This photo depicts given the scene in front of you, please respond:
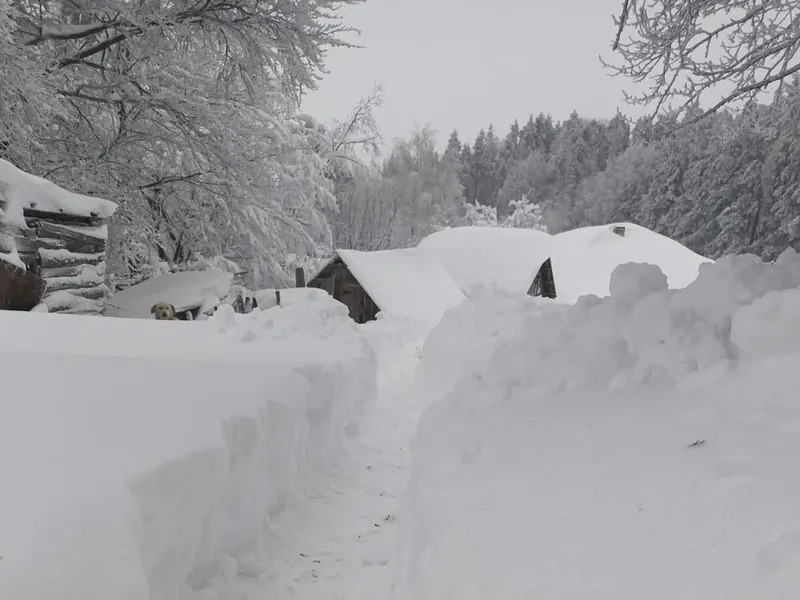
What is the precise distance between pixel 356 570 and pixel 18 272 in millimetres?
4484

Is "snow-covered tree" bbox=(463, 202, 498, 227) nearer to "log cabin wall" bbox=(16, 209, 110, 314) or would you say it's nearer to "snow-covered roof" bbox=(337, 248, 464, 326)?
"snow-covered roof" bbox=(337, 248, 464, 326)

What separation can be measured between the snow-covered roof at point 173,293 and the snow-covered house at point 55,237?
189 cm

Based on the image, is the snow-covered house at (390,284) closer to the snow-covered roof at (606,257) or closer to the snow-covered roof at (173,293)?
the snow-covered roof at (606,257)

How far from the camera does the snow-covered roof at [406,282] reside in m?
18.6

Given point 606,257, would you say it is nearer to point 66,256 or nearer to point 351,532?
point 66,256

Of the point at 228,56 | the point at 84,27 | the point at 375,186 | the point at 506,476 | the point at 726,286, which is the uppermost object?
the point at 375,186

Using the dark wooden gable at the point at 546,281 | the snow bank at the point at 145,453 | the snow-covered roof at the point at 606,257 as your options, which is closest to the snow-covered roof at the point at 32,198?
the snow bank at the point at 145,453

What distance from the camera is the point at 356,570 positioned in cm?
331

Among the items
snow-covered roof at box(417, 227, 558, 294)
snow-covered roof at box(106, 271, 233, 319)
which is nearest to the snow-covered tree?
snow-covered roof at box(417, 227, 558, 294)

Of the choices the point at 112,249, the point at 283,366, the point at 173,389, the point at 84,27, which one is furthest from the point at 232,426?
the point at 112,249

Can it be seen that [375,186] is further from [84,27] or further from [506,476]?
[506,476]

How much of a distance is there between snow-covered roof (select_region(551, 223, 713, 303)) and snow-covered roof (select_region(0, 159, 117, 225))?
71.7 feet

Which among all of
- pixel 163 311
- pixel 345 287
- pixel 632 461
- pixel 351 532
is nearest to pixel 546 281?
Result: pixel 345 287

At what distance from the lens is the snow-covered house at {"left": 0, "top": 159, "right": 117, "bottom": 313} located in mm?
5211
